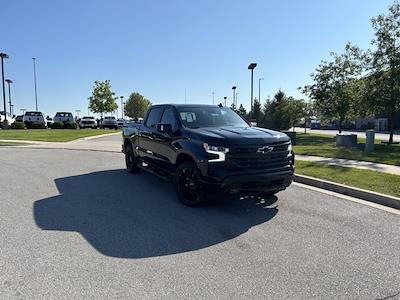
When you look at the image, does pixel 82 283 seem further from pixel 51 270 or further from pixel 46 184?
pixel 46 184

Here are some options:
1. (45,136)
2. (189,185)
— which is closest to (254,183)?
(189,185)

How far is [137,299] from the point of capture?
327 centimetres

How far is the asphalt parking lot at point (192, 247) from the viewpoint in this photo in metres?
3.51

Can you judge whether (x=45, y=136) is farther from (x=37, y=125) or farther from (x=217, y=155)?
(x=217, y=155)

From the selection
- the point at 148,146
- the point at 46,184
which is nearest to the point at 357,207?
the point at 148,146

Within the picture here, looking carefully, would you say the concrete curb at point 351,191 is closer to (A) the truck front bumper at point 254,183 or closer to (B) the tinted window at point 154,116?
(A) the truck front bumper at point 254,183

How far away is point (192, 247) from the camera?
455 centimetres

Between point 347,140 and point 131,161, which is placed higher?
point 347,140

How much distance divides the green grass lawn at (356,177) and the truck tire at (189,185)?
367 cm

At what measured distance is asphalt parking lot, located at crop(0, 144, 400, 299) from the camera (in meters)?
3.51

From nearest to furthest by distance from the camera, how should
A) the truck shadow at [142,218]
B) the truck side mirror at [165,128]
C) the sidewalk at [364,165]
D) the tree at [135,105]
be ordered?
the truck shadow at [142,218], the truck side mirror at [165,128], the sidewalk at [364,165], the tree at [135,105]

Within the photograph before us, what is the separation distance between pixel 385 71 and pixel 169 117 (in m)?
17.3

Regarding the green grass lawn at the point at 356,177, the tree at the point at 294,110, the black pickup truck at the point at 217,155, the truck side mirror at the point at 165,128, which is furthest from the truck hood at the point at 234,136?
the tree at the point at 294,110

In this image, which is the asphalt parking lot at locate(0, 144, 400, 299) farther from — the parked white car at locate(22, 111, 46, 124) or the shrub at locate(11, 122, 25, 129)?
the parked white car at locate(22, 111, 46, 124)
